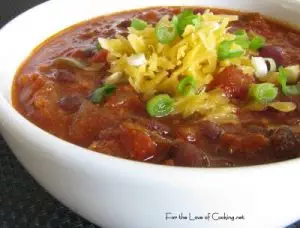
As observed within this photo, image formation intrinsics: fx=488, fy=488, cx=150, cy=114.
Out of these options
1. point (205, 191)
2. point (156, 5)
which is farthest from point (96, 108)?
point (156, 5)

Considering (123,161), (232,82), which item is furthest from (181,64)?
(123,161)

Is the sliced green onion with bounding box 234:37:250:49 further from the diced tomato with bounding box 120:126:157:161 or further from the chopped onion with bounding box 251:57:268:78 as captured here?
the diced tomato with bounding box 120:126:157:161

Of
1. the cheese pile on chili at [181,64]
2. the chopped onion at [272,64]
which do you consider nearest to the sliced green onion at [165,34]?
the cheese pile on chili at [181,64]

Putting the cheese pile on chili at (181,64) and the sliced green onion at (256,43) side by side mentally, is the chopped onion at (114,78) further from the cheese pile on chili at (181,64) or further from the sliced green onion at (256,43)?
the sliced green onion at (256,43)

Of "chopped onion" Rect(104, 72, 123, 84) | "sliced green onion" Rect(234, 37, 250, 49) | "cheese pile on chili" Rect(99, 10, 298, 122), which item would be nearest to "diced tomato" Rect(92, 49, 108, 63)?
"cheese pile on chili" Rect(99, 10, 298, 122)

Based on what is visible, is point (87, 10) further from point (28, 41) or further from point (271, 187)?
point (271, 187)

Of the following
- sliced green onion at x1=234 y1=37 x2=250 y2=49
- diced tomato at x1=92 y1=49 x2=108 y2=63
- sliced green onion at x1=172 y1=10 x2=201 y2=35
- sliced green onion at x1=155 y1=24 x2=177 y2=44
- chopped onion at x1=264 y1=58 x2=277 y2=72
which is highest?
sliced green onion at x1=172 y1=10 x2=201 y2=35
